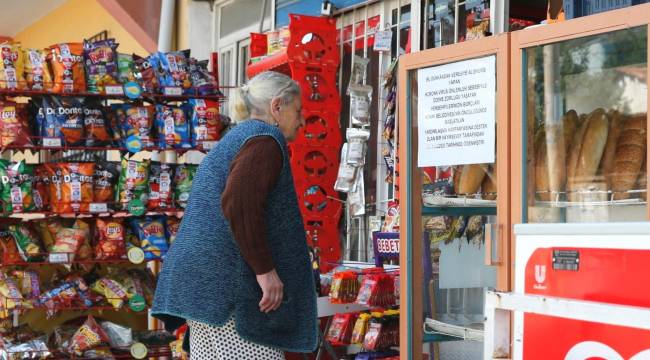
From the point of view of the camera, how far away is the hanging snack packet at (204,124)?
5.89 m

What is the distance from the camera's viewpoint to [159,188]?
19.2 feet

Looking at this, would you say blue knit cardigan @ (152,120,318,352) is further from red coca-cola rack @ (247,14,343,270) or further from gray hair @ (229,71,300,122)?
red coca-cola rack @ (247,14,343,270)

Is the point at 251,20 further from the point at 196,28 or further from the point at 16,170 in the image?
the point at 16,170

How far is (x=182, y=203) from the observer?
19.5 feet

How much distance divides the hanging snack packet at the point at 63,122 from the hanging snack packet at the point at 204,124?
67cm

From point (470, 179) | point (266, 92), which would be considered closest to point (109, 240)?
point (266, 92)

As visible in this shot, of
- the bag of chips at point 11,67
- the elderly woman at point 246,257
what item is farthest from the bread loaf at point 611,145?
the bag of chips at point 11,67

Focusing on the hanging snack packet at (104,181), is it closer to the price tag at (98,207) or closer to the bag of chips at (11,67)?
the price tag at (98,207)

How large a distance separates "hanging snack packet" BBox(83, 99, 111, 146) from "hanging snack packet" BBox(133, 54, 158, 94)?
0.30m

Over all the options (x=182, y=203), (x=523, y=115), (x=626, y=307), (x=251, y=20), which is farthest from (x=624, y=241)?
(x=251, y=20)

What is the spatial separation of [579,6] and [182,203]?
129 inches

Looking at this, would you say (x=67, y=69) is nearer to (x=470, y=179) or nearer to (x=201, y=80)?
(x=201, y=80)

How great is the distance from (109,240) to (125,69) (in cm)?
103

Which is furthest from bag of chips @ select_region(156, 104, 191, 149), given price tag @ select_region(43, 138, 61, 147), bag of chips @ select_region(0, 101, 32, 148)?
bag of chips @ select_region(0, 101, 32, 148)
